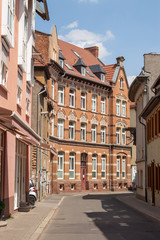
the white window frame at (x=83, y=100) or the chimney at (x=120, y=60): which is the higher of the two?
the chimney at (x=120, y=60)

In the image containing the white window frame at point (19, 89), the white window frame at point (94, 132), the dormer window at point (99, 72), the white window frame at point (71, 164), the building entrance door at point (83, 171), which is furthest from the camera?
the dormer window at point (99, 72)

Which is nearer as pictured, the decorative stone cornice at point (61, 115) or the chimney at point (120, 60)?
the decorative stone cornice at point (61, 115)

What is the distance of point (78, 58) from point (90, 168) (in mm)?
13778

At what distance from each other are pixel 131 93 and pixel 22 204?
2120cm

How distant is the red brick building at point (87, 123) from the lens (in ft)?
154

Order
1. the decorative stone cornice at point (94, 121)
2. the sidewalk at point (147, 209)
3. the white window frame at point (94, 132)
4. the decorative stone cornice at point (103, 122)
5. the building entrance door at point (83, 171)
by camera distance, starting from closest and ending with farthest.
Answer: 1. the sidewalk at point (147, 209)
2. the building entrance door at point (83, 171)
3. the decorative stone cornice at point (94, 121)
4. the white window frame at point (94, 132)
5. the decorative stone cornice at point (103, 122)

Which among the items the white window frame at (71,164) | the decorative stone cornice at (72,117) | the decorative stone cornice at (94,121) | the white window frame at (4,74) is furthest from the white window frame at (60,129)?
the white window frame at (4,74)

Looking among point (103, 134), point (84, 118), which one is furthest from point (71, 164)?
point (103, 134)

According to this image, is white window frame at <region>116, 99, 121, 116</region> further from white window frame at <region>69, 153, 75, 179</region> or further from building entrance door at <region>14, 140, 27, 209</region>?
building entrance door at <region>14, 140, 27, 209</region>

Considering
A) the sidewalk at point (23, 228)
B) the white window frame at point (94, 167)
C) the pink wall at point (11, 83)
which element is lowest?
the sidewalk at point (23, 228)

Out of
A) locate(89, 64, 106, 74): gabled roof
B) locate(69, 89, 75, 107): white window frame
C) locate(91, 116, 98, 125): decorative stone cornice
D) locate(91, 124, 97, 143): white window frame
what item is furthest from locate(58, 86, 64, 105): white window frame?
locate(89, 64, 106, 74): gabled roof

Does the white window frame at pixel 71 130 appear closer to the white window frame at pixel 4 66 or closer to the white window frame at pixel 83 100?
the white window frame at pixel 83 100

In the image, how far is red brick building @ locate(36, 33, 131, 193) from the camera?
154 feet

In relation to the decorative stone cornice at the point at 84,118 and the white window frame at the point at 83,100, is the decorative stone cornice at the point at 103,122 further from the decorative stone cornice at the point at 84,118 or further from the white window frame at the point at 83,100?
the white window frame at the point at 83,100
